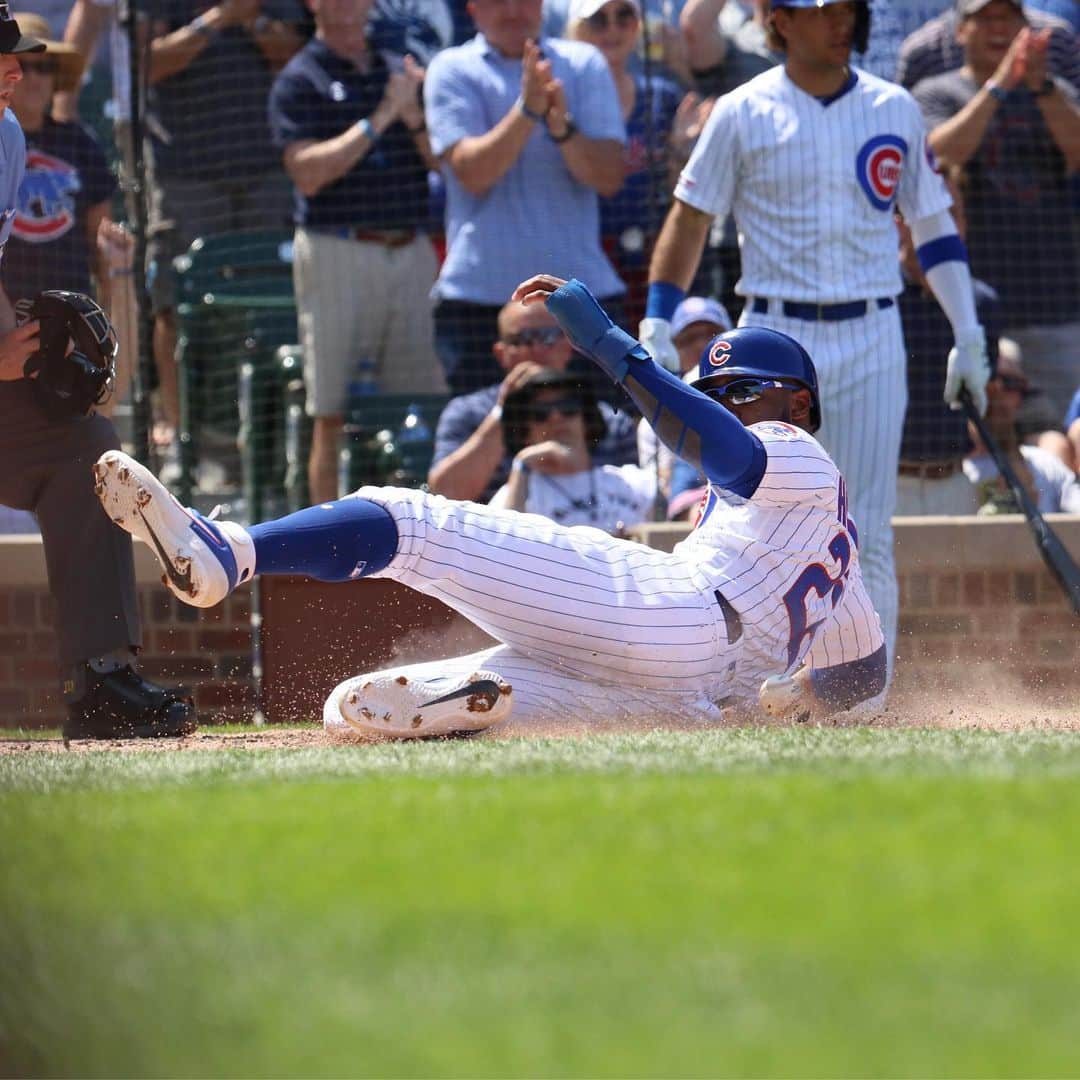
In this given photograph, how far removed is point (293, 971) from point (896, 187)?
177 inches

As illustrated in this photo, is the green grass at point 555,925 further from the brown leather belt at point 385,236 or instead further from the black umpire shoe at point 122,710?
the brown leather belt at point 385,236

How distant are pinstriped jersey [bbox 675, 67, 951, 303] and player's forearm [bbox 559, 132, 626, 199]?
1.27 metres

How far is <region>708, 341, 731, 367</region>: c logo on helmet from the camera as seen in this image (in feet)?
16.4

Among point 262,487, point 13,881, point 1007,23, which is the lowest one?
point 262,487

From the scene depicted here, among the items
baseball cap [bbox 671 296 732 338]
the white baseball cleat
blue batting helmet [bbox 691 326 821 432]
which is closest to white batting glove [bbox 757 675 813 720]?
blue batting helmet [bbox 691 326 821 432]

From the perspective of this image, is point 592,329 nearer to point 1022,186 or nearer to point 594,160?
point 594,160

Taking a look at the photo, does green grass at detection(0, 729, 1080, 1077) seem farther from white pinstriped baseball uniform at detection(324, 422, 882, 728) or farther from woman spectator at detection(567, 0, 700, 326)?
woman spectator at detection(567, 0, 700, 326)

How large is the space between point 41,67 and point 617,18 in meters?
2.31

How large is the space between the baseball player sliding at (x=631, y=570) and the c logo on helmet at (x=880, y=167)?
1260mm

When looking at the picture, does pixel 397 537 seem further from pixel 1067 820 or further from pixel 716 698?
pixel 1067 820

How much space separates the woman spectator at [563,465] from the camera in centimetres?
677

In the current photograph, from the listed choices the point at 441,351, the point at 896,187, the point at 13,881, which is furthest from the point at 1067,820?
the point at 441,351

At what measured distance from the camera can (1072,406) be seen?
25.6ft

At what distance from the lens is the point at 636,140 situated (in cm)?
776
